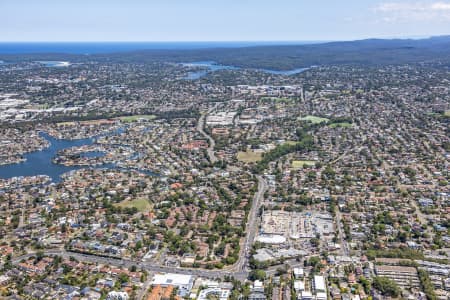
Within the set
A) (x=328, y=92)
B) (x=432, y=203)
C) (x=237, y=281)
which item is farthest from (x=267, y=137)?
(x=328, y=92)

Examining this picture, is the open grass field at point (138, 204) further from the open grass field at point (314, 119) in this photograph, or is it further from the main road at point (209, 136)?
the open grass field at point (314, 119)

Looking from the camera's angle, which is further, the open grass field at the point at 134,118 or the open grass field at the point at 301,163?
the open grass field at the point at 134,118

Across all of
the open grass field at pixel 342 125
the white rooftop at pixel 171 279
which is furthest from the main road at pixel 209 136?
the white rooftop at pixel 171 279

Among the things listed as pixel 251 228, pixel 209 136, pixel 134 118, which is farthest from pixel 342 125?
pixel 251 228

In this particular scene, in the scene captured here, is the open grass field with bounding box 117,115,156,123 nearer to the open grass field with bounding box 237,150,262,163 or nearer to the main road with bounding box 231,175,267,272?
the open grass field with bounding box 237,150,262,163

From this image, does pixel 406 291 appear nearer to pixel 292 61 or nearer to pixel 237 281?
pixel 237 281

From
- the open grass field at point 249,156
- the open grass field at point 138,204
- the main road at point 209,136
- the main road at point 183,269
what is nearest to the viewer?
the main road at point 183,269

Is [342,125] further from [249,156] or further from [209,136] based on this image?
[249,156]
